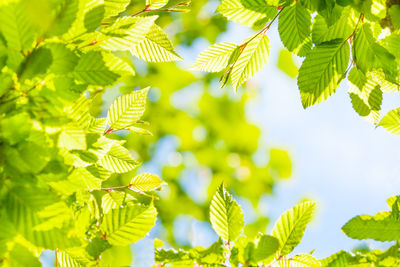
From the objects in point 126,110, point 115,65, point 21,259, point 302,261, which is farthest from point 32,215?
point 302,261

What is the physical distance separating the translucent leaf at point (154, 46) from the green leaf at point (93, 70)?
24 cm

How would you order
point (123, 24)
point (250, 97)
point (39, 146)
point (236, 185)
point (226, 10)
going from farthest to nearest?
point (250, 97) < point (236, 185) < point (226, 10) < point (123, 24) < point (39, 146)

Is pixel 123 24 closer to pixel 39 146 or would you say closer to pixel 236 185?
pixel 39 146

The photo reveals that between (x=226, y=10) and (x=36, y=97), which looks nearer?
(x=36, y=97)

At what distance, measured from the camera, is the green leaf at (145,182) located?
0.98 meters

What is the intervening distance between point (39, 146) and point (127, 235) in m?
0.25

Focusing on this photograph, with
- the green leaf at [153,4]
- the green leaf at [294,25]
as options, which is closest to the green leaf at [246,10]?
the green leaf at [294,25]

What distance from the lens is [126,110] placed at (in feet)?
2.82

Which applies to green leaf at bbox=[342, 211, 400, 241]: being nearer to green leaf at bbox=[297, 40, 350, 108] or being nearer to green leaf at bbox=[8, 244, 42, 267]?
green leaf at bbox=[297, 40, 350, 108]

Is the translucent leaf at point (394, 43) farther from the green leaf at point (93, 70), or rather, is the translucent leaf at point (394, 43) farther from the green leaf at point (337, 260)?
the green leaf at point (93, 70)

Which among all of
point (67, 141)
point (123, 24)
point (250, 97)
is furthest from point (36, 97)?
point (250, 97)

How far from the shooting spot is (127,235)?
0.67 metres

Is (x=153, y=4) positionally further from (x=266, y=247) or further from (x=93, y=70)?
(x=266, y=247)

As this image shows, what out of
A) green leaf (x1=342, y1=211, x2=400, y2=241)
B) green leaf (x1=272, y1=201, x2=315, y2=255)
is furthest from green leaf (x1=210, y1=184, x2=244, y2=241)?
green leaf (x1=342, y1=211, x2=400, y2=241)
